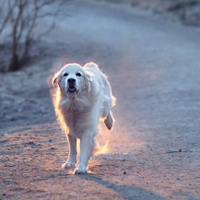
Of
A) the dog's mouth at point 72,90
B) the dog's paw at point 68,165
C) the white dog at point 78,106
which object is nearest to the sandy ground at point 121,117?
the dog's paw at point 68,165

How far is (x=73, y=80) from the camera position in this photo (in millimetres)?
7844

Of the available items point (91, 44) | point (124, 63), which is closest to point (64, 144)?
point (124, 63)

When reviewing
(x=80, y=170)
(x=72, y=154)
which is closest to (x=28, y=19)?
(x=72, y=154)

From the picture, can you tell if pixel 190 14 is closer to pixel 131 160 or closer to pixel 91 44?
pixel 91 44

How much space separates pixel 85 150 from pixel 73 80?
909mm

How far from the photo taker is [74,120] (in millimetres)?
8164

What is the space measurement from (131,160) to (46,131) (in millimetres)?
3605

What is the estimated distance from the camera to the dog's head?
786 centimetres

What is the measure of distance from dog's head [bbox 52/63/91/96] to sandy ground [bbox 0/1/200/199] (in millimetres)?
1027

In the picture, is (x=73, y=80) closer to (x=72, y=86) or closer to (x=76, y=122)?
(x=72, y=86)

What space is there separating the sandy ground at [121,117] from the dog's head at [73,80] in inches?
40.4

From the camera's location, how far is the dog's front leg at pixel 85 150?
25.4 feet

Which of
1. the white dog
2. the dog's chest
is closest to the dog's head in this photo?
the white dog

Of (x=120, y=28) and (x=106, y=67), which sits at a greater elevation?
(x=120, y=28)
